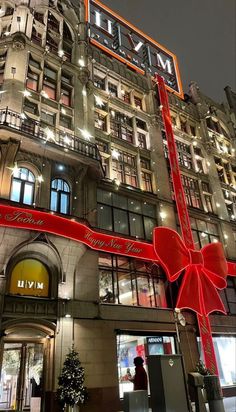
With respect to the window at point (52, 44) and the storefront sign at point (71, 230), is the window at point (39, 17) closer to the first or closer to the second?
the window at point (52, 44)

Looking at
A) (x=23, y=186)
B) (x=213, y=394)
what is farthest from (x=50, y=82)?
(x=213, y=394)

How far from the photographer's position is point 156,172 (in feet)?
77.0

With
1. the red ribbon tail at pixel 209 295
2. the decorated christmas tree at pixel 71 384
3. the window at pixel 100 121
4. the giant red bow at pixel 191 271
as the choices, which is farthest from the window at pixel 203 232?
the decorated christmas tree at pixel 71 384

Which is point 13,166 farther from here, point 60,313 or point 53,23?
point 53,23

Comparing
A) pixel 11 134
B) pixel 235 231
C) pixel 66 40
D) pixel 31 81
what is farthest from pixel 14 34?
pixel 235 231

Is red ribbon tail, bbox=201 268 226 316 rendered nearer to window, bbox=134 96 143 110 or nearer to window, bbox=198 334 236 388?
window, bbox=198 334 236 388

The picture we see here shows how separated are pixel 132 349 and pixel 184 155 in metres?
17.6

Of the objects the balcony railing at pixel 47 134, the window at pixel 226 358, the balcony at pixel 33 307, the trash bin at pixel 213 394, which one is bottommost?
the trash bin at pixel 213 394

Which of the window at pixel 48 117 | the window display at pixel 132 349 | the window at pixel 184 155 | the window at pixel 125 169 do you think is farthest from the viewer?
the window at pixel 184 155

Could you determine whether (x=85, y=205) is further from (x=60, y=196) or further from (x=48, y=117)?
(x=48, y=117)

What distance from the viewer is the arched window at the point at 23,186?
1542 centimetres

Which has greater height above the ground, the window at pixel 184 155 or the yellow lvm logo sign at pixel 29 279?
the window at pixel 184 155

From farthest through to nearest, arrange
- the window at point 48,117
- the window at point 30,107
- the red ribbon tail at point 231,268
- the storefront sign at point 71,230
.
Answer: the red ribbon tail at point 231,268 < the window at point 48,117 < the window at point 30,107 < the storefront sign at point 71,230

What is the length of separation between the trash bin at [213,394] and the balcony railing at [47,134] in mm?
12073
